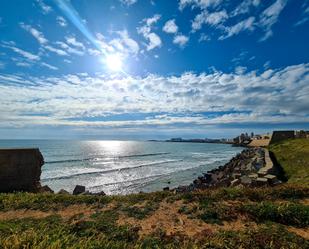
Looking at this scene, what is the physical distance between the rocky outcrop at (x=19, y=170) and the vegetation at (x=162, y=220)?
2547 millimetres

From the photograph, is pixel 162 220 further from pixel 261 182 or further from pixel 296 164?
pixel 296 164

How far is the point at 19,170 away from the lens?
38.4ft

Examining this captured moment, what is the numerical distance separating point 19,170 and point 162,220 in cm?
836

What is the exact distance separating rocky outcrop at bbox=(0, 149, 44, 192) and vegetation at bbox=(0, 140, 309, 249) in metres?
2.55

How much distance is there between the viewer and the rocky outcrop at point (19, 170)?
11.3m

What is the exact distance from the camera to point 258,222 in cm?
628

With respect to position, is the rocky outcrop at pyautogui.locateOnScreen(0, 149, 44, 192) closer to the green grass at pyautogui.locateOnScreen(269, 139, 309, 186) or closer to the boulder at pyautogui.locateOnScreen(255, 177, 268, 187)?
the boulder at pyautogui.locateOnScreen(255, 177, 268, 187)

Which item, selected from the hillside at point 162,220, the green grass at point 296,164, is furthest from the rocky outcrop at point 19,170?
the green grass at point 296,164

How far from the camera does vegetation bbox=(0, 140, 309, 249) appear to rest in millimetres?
5102

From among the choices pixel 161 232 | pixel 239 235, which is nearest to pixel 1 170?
pixel 161 232

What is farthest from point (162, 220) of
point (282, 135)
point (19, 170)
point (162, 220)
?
point (282, 135)

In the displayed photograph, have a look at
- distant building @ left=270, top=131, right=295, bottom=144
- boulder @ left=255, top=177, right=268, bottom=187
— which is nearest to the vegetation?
boulder @ left=255, top=177, right=268, bottom=187

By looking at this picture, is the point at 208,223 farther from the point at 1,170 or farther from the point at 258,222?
the point at 1,170

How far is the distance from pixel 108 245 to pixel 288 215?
15.5 ft
